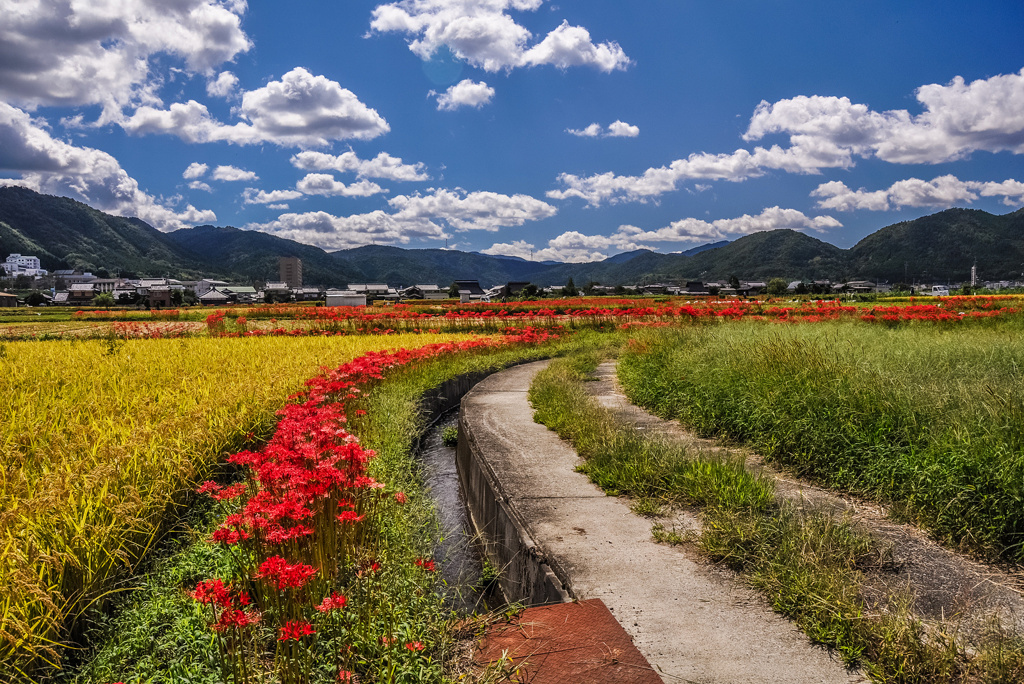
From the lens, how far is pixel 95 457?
4.36 meters

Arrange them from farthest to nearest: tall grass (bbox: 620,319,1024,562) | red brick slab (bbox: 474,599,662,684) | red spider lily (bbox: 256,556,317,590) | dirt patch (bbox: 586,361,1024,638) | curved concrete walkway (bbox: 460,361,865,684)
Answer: tall grass (bbox: 620,319,1024,562) → dirt patch (bbox: 586,361,1024,638) → curved concrete walkway (bbox: 460,361,865,684) → red brick slab (bbox: 474,599,662,684) → red spider lily (bbox: 256,556,317,590)

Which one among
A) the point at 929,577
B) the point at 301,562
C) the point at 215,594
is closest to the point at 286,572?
the point at 215,594

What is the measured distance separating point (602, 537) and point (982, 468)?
276 centimetres

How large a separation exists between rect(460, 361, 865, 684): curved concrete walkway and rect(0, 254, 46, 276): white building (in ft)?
724

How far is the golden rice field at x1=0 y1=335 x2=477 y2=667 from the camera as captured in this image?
275 centimetres

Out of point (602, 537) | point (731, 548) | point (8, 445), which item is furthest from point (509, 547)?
point (8, 445)

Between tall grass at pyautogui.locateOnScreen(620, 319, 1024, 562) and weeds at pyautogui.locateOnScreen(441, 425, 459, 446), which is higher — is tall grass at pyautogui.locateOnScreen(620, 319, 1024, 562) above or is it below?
above

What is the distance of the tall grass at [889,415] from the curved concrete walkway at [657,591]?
196 centimetres

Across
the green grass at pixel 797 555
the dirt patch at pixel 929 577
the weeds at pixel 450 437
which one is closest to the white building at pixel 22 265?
the weeds at pixel 450 437

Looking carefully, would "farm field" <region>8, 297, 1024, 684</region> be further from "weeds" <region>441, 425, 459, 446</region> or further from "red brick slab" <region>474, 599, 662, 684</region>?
"weeds" <region>441, 425, 459, 446</region>

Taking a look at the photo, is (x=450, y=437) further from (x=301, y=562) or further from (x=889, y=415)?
(x=301, y=562)

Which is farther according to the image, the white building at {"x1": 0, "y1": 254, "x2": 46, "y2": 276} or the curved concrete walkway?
the white building at {"x1": 0, "y1": 254, "x2": 46, "y2": 276}

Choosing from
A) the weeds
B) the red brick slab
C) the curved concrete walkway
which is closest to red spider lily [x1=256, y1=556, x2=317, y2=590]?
the red brick slab

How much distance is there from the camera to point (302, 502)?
285 centimetres
